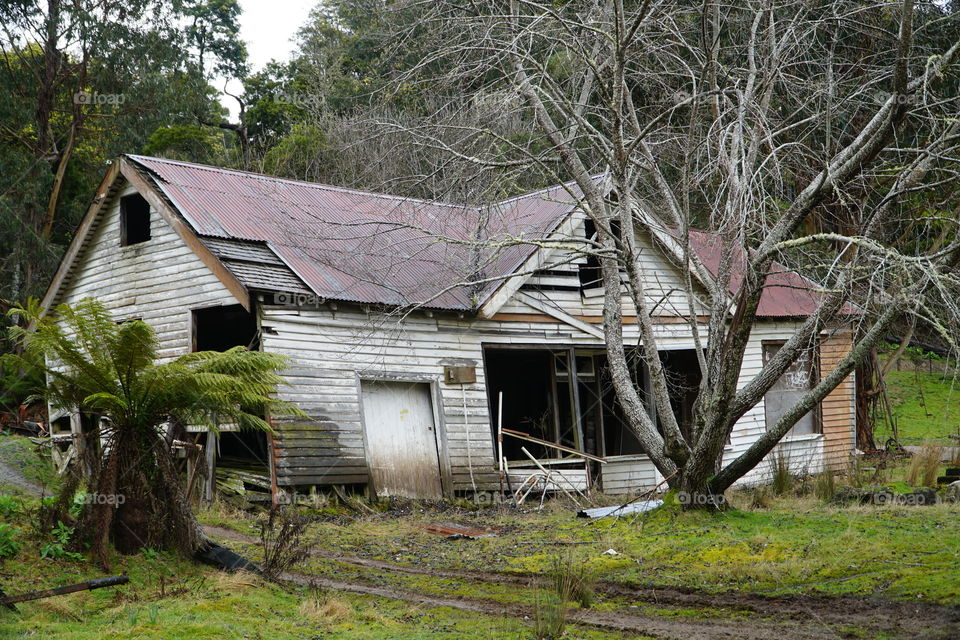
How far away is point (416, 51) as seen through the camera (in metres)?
12.5

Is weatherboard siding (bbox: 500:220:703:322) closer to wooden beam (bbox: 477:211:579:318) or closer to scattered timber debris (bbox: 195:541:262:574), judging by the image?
wooden beam (bbox: 477:211:579:318)

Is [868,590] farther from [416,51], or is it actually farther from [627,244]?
[416,51]

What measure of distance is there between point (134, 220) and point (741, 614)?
44.9 ft

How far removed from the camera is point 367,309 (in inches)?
545

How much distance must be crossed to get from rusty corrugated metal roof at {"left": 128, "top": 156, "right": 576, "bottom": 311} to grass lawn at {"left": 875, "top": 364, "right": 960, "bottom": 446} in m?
13.7

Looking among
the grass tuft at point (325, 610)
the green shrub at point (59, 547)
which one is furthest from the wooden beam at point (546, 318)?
the green shrub at point (59, 547)

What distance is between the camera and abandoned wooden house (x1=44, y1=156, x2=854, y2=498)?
47.0 ft

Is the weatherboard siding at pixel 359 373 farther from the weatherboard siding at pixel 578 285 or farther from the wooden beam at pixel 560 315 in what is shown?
the weatherboard siding at pixel 578 285

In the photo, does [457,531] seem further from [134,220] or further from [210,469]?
[134,220]

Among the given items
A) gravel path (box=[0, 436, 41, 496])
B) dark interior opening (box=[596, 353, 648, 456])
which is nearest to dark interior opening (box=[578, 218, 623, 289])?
dark interior opening (box=[596, 353, 648, 456])

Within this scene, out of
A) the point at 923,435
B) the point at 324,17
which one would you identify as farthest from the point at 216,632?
the point at 324,17

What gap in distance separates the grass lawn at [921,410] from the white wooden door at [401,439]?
14304mm

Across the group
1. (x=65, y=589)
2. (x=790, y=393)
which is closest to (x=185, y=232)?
(x=65, y=589)

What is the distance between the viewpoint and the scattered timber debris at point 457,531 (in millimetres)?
12633
